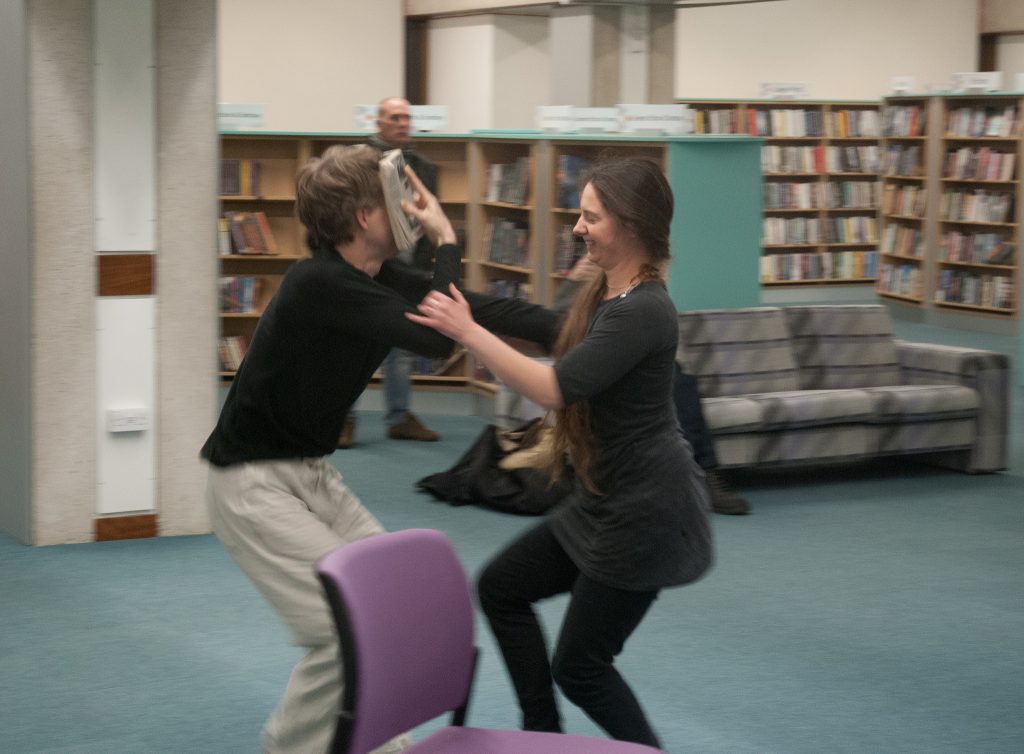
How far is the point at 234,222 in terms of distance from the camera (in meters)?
9.10

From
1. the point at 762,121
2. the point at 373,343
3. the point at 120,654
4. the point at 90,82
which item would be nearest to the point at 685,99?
the point at 762,121

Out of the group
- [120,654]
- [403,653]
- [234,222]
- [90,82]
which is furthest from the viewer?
[234,222]

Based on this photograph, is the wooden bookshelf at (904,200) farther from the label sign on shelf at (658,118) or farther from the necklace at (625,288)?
the necklace at (625,288)

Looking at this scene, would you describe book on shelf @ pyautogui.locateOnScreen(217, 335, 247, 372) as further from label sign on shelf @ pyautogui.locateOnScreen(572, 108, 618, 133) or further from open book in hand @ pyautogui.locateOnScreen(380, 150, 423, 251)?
open book in hand @ pyautogui.locateOnScreen(380, 150, 423, 251)

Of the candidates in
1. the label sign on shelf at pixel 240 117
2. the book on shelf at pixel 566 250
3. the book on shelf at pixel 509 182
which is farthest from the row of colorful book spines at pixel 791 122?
the book on shelf at pixel 566 250

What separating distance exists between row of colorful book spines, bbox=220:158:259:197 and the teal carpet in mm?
3273

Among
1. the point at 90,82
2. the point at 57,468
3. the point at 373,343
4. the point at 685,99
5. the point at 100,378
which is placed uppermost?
the point at 685,99

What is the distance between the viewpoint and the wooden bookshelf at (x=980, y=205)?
1280cm

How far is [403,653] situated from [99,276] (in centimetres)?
365

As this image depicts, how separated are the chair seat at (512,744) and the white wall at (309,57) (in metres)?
11.4

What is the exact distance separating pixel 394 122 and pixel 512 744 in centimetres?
560

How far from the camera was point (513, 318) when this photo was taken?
117 inches

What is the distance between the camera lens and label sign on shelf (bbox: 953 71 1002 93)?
41.8 feet

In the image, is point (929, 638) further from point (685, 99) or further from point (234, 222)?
point (685, 99)
